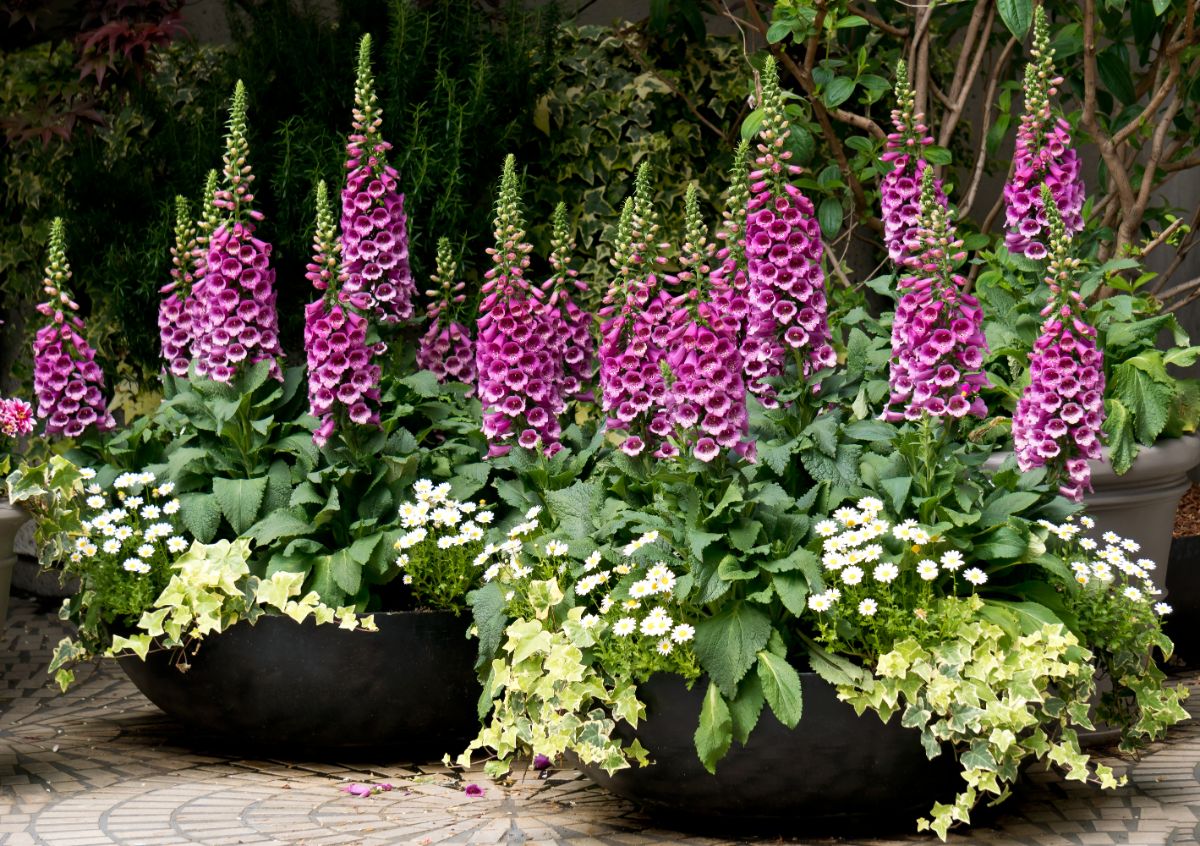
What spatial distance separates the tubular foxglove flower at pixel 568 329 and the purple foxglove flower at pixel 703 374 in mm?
651

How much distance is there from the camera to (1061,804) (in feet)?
11.6

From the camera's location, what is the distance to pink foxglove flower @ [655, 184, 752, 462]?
129 inches

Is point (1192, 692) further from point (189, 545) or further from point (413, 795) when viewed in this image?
point (189, 545)

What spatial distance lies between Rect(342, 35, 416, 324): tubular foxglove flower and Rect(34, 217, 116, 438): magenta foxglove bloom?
2.52ft

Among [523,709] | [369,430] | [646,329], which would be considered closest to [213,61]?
[369,430]

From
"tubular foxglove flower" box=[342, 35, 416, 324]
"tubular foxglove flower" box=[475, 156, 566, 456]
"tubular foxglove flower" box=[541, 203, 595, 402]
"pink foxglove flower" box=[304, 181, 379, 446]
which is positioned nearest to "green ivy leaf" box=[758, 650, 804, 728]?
"tubular foxglove flower" box=[475, 156, 566, 456]

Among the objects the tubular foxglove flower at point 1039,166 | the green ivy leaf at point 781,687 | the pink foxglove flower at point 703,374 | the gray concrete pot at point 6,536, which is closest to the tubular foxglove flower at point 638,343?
the pink foxglove flower at point 703,374

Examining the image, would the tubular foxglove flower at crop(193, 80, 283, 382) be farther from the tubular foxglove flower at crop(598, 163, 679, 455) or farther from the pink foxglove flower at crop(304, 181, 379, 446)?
the tubular foxglove flower at crop(598, 163, 679, 455)

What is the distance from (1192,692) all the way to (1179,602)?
0.32m

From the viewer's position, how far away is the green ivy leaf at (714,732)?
3.13 meters

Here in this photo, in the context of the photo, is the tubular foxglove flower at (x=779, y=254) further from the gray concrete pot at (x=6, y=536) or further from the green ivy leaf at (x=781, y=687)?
the gray concrete pot at (x=6, y=536)

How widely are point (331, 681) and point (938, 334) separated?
1.75m

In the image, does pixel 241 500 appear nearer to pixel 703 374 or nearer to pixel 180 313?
pixel 180 313

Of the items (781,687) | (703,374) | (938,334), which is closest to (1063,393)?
(938,334)
